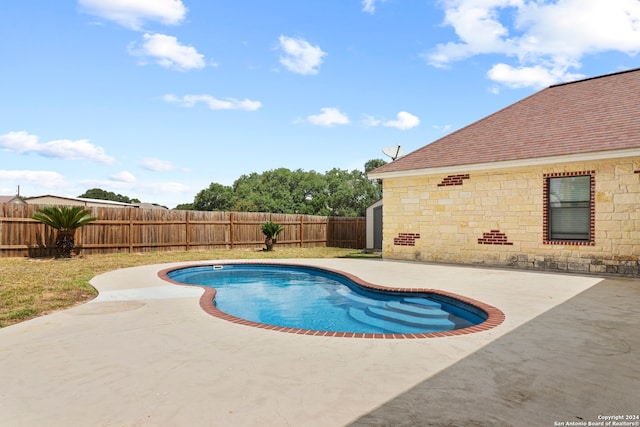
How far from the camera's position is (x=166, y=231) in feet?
60.9

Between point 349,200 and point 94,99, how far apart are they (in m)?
47.6

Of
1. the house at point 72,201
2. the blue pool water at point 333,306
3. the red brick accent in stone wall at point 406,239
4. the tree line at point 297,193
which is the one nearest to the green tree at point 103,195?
the tree line at point 297,193

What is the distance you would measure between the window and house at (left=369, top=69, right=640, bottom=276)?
25 mm

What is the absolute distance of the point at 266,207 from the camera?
58.3 m

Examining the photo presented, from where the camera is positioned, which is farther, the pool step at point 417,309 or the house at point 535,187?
the house at point 535,187

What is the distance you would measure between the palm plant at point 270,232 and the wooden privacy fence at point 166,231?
4.93ft

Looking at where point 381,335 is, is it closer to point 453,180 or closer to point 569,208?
point 569,208

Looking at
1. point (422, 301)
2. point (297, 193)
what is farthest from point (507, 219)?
point (297, 193)

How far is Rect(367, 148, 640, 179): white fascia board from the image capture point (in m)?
9.97

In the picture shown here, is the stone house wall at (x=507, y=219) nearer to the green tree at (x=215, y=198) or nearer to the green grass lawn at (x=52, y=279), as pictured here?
the green grass lawn at (x=52, y=279)

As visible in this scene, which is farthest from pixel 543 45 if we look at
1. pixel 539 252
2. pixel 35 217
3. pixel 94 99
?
pixel 35 217

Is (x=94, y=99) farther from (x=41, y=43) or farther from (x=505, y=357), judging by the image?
(x=505, y=357)

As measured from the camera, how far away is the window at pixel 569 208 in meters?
10.7

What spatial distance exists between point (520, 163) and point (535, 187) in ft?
2.72
